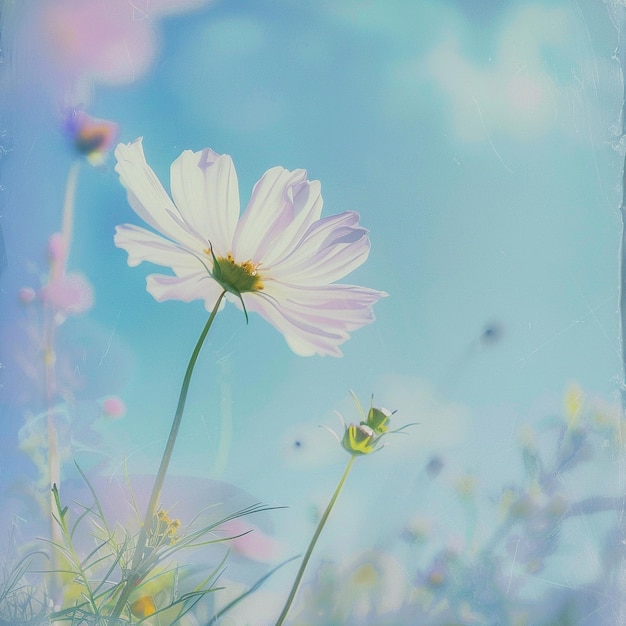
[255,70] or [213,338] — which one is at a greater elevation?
[255,70]

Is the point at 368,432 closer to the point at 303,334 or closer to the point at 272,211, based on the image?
the point at 303,334

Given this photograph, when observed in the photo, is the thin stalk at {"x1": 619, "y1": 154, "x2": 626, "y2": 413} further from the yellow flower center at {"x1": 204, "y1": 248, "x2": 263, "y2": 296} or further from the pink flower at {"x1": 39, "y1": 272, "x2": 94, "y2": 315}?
the pink flower at {"x1": 39, "y1": 272, "x2": 94, "y2": 315}

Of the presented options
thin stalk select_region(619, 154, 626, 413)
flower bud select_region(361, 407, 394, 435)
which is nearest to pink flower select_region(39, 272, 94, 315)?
flower bud select_region(361, 407, 394, 435)

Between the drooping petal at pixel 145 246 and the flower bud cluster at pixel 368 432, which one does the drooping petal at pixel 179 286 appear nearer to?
the drooping petal at pixel 145 246

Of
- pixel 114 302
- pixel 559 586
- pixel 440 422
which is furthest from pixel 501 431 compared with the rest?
pixel 114 302

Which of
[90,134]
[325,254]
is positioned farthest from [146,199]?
[90,134]

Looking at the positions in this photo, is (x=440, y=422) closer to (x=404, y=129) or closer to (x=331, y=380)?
(x=331, y=380)
